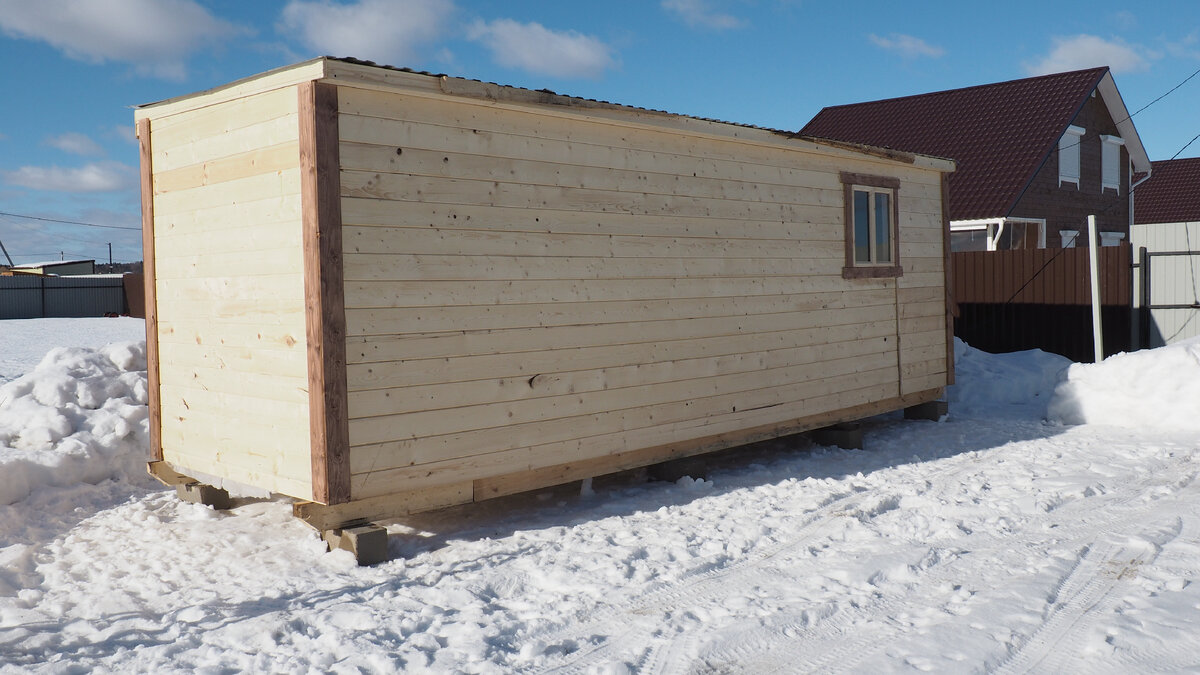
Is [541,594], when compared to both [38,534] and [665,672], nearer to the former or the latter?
[665,672]

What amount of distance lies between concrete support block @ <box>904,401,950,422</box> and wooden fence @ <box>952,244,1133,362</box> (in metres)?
4.65

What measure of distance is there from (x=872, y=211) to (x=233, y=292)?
583 centimetres

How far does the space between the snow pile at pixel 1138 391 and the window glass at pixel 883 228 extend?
243cm

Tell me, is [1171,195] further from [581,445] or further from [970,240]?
[581,445]

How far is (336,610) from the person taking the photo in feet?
14.3

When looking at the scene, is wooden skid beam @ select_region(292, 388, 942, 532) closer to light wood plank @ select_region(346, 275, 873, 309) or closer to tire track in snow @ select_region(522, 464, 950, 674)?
light wood plank @ select_region(346, 275, 873, 309)

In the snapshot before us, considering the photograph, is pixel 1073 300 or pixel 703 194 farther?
pixel 1073 300

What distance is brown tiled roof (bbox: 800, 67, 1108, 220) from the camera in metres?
18.0

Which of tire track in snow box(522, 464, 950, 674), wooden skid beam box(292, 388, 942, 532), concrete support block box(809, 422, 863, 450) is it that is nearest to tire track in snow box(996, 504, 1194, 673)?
tire track in snow box(522, 464, 950, 674)

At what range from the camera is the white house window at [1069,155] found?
19.2 meters

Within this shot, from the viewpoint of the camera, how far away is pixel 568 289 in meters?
6.34

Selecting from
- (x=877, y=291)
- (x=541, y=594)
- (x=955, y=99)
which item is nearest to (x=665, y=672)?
(x=541, y=594)

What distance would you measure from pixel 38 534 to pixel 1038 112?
19152 mm

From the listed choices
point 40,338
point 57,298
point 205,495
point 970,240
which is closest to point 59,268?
point 57,298
